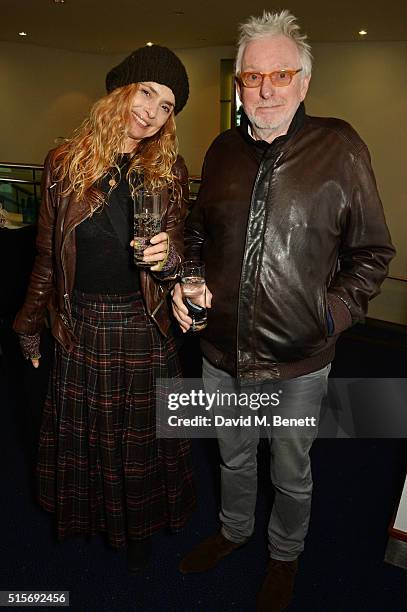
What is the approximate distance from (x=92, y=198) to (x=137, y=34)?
721cm

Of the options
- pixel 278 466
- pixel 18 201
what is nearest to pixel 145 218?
pixel 278 466

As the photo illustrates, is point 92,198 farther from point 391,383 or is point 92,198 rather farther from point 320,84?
point 320,84

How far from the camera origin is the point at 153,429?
6.35ft

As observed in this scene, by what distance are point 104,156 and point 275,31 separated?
2.03 ft

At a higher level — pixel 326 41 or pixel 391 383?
pixel 326 41

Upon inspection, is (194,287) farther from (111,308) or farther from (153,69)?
(153,69)

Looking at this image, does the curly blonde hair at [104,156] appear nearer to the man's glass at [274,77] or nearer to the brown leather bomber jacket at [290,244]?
the brown leather bomber jacket at [290,244]

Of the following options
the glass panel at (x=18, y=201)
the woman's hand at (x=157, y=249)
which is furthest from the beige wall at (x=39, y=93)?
the woman's hand at (x=157, y=249)

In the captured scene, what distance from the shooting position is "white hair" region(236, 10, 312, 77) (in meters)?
1.50

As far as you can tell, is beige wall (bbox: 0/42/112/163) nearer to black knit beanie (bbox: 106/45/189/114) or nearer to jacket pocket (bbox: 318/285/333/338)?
black knit beanie (bbox: 106/45/189/114)

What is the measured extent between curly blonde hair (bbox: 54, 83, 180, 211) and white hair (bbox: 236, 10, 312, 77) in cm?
36

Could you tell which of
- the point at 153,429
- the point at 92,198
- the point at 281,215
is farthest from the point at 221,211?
the point at 153,429

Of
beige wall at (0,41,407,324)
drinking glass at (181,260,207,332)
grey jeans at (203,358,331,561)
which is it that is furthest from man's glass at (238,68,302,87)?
beige wall at (0,41,407,324)

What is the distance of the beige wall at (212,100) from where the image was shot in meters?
7.12
